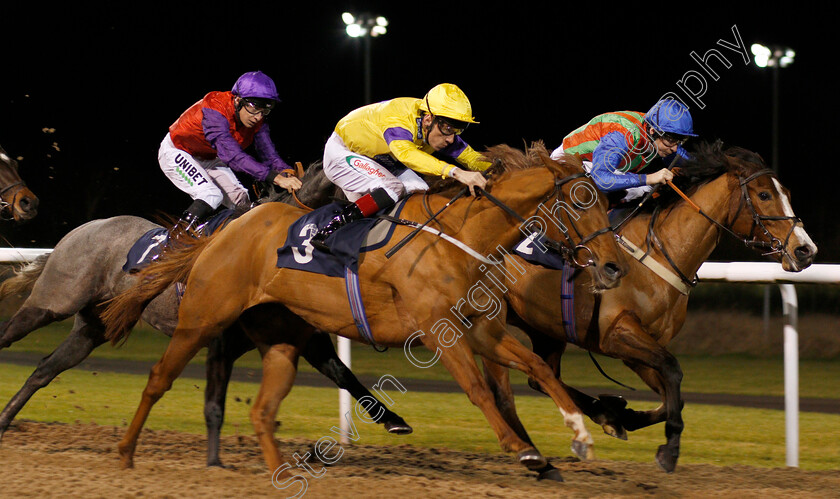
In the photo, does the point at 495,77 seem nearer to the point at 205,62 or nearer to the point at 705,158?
the point at 205,62

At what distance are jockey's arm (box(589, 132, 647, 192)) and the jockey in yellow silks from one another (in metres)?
0.56

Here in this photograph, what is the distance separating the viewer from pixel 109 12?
16.9 metres

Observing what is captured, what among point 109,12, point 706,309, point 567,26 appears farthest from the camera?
point 109,12

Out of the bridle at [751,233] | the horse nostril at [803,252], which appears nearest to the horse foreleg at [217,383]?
the bridle at [751,233]

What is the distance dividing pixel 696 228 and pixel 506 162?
1060mm

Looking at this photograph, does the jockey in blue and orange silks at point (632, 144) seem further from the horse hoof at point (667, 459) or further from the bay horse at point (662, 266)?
the horse hoof at point (667, 459)

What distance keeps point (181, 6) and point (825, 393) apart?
13.3 metres

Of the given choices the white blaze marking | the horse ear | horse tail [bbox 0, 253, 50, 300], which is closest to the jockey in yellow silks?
the horse ear

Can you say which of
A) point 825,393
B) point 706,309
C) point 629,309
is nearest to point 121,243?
point 629,309

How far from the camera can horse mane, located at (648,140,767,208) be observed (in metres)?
4.59

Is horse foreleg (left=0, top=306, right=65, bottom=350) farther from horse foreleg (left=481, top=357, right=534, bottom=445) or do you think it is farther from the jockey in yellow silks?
horse foreleg (left=481, top=357, right=534, bottom=445)

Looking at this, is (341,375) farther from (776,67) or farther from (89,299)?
(776,67)

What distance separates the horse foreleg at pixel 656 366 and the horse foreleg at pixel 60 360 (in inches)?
109

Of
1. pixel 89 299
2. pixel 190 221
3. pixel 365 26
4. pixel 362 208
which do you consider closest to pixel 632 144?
pixel 362 208
